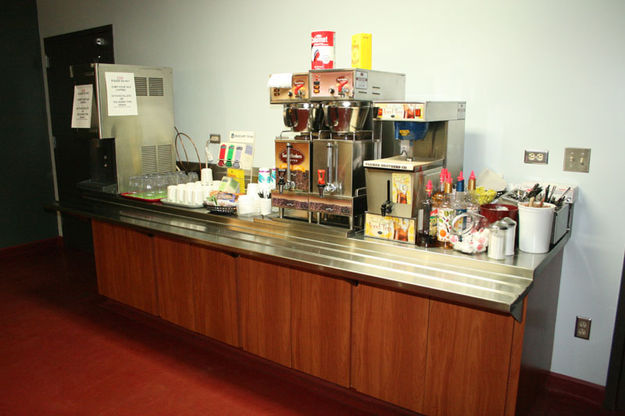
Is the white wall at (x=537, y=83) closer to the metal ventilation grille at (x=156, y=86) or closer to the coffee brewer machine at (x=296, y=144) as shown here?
the coffee brewer machine at (x=296, y=144)

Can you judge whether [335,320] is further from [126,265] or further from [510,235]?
[126,265]

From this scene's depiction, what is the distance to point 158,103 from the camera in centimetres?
355

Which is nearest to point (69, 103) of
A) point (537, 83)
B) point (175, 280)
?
point (175, 280)

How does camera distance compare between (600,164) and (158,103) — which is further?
(158,103)

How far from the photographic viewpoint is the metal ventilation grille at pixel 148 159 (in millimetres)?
3471

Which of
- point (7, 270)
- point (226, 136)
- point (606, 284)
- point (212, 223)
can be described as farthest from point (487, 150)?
point (7, 270)

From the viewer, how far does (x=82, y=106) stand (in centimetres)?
329

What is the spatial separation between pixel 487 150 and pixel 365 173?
2.29 feet

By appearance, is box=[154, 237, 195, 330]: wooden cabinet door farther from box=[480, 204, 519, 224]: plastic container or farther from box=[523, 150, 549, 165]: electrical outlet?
box=[523, 150, 549, 165]: electrical outlet

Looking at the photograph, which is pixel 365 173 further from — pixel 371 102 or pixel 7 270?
pixel 7 270

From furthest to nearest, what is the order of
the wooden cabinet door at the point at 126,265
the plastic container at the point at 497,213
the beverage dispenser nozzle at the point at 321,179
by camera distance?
the wooden cabinet door at the point at 126,265 < the beverage dispenser nozzle at the point at 321,179 < the plastic container at the point at 497,213

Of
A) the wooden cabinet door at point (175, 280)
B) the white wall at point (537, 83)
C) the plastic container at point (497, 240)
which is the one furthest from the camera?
the wooden cabinet door at point (175, 280)

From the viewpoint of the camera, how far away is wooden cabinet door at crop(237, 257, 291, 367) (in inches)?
93.4

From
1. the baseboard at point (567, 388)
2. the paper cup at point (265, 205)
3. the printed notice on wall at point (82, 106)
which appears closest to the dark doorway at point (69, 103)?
the printed notice on wall at point (82, 106)
